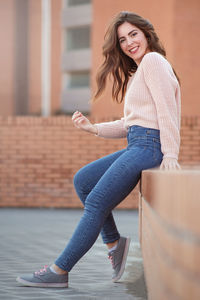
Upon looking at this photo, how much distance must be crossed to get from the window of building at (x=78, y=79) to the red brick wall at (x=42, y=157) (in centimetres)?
2642

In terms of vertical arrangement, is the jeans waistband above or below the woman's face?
below

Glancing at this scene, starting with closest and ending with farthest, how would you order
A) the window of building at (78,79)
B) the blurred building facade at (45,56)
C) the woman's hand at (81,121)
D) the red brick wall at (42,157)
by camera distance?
the woman's hand at (81,121)
the red brick wall at (42,157)
the blurred building facade at (45,56)
the window of building at (78,79)

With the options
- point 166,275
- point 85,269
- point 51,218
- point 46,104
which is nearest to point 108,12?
point 46,104

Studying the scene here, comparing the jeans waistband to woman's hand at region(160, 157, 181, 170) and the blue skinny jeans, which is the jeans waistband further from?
woman's hand at region(160, 157, 181, 170)

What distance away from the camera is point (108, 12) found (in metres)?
23.0

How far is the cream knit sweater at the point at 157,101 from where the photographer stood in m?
3.07

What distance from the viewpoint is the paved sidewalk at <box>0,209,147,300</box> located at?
123 inches

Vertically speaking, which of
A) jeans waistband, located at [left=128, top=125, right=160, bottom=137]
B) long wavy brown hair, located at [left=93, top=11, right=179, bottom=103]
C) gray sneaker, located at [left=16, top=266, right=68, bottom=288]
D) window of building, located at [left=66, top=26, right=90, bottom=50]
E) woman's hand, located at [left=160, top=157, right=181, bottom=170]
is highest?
window of building, located at [left=66, top=26, right=90, bottom=50]

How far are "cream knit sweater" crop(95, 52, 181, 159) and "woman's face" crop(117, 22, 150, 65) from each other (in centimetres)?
18

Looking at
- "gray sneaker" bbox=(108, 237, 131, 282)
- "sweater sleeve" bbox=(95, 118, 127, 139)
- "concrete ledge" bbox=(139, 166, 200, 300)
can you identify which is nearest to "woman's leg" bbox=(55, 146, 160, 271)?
"gray sneaker" bbox=(108, 237, 131, 282)

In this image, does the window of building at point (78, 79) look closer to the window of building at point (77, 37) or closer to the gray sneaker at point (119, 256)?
the window of building at point (77, 37)

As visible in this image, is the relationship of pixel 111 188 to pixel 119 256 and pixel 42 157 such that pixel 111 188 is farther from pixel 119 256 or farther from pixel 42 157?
pixel 42 157

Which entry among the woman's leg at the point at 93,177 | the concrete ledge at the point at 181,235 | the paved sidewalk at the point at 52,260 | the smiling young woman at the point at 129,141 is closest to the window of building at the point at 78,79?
the paved sidewalk at the point at 52,260

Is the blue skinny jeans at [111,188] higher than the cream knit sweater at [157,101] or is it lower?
lower
